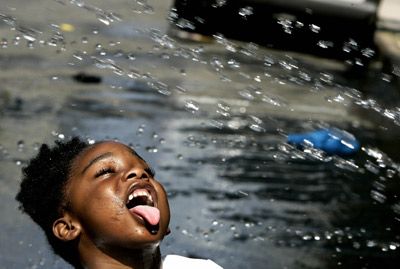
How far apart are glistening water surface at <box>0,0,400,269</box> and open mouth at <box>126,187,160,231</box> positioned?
1603 millimetres

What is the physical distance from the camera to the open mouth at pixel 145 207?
2.50 meters

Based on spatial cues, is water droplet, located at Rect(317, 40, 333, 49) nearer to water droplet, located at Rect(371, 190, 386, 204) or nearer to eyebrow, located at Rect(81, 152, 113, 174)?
water droplet, located at Rect(371, 190, 386, 204)

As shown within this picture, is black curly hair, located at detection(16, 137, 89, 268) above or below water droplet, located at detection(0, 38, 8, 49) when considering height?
above

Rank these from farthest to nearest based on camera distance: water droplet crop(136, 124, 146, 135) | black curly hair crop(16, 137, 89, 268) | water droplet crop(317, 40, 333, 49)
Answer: water droplet crop(317, 40, 333, 49) → water droplet crop(136, 124, 146, 135) → black curly hair crop(16, 137, 89, 268)

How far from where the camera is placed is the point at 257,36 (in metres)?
8.10

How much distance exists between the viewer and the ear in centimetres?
263

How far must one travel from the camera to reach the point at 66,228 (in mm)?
2664

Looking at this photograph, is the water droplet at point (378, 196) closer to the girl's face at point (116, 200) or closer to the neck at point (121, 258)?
the girl's face at point (116, 200)

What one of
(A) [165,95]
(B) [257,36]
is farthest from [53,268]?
(B) [257,36]

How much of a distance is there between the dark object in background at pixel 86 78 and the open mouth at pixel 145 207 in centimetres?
378

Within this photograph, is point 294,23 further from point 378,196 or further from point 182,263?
point 182,263

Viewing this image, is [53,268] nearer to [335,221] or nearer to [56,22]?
[335,221]

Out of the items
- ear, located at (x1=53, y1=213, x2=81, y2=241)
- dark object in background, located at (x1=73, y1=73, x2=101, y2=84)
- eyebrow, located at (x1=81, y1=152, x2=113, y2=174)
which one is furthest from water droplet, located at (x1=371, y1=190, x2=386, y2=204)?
ear, located at (x1=53, y1=213, x2=81, y2=241)

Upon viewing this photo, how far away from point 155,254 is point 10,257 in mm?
1653
